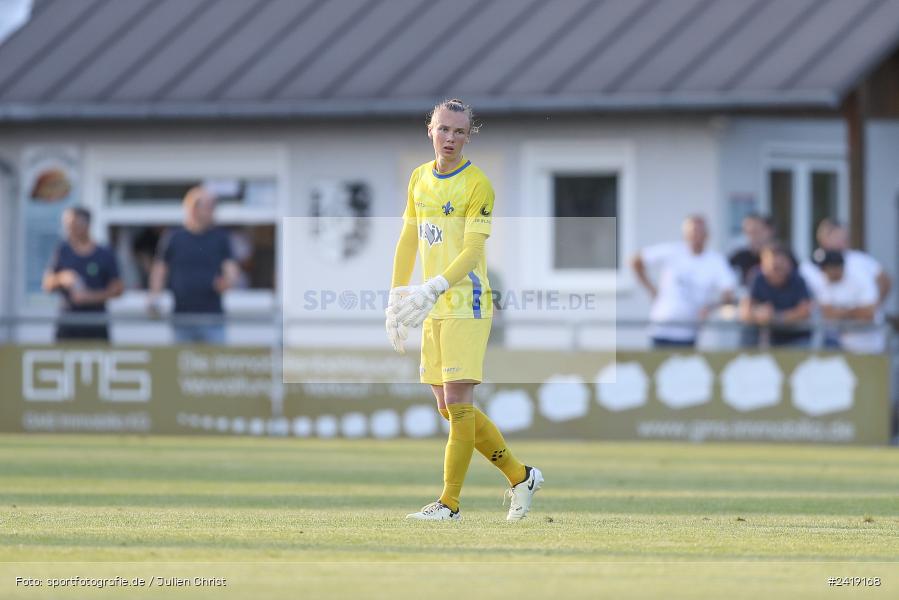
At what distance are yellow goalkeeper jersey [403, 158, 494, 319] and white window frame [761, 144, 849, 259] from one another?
43.1 feet

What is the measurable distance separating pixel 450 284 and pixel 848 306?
31.8 ft

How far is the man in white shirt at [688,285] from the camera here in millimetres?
18031

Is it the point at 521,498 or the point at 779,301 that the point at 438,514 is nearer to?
the point at 521,498

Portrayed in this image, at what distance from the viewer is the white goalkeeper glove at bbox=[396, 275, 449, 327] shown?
9.07 metres

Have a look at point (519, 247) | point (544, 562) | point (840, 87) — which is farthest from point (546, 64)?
point (544, 562)

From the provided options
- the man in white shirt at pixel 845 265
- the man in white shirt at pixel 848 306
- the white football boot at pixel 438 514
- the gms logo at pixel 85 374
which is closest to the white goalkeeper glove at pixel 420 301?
the white football boot at pixel 438 514

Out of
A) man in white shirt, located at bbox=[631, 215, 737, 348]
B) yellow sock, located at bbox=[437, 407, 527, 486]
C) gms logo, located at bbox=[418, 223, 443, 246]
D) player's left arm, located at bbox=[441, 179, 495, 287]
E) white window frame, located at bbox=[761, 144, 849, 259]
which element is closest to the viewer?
player's left arm, located at bbox=[441, 179, 495, 287]

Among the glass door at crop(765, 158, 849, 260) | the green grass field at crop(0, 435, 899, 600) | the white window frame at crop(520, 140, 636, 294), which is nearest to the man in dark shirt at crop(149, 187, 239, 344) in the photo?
the green grass field at crop(0, 435, 899, 600)

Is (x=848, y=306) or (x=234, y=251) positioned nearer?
(x=848, y=306)

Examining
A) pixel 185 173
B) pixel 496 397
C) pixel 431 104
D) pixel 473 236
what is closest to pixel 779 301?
pixel 496 397

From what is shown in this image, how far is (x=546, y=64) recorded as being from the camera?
71.8 ft

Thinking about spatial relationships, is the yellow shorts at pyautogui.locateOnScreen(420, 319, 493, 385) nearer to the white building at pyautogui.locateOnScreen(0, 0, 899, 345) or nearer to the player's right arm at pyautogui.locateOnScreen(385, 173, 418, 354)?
the player's right arm at pyautogui.locateOnScreen(385, 173, 418, 354)

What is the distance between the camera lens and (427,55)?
22312 mm

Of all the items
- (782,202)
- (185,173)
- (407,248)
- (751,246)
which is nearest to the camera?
(407,248)
